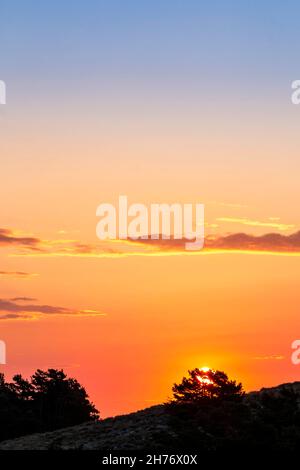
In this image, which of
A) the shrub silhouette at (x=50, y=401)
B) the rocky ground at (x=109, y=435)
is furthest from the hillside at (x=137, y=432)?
the shrub silhouette at (x=50, y=401)

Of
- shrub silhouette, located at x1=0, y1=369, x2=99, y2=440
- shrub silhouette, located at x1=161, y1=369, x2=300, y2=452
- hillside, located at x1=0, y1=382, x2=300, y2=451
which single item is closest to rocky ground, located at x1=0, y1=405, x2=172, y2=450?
hillside, located at x1=0, y1=382, x2=300, y2=451

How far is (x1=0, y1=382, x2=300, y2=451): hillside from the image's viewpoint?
42.3m

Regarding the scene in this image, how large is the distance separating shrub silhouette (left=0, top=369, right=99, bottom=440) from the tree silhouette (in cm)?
3366

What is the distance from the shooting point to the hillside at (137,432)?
4231cm

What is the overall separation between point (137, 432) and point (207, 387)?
5.79 m

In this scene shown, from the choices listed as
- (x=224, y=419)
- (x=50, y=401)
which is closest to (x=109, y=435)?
(x=224, y=419)

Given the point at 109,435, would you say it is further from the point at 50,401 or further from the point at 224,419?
the point at 50,401

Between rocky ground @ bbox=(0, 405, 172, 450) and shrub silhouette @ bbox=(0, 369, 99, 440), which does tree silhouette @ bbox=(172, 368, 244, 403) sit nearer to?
rocky ground @ bbox=(0, 405, 172, 450)

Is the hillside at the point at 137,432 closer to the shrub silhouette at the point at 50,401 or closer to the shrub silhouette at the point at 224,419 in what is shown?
the shrub silhouette at the point at 224,419

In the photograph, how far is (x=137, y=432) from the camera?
48.1m
